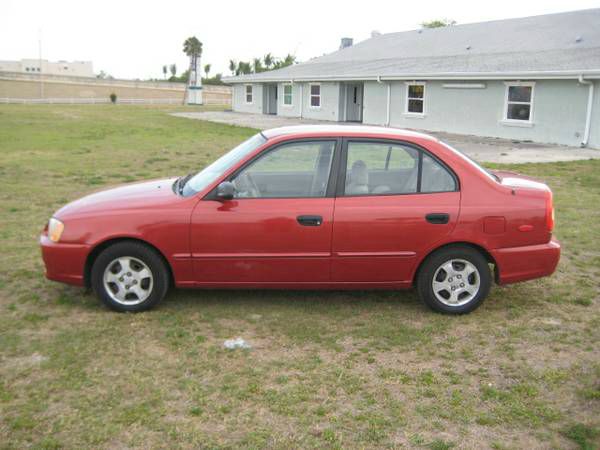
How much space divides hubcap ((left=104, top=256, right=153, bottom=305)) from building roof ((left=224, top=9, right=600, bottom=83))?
17.7 metres

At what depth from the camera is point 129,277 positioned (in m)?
5.36

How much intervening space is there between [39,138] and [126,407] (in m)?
20.1

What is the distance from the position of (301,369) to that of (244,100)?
139 feet

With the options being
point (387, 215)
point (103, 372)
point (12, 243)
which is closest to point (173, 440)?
point (103, 372)

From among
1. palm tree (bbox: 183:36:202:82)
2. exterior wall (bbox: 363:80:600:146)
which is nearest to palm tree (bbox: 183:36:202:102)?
palm tree (bbox: 183:36:202:82)

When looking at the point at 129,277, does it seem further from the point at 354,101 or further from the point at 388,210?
the point at 354,101

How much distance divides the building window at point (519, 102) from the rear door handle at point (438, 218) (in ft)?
60.7

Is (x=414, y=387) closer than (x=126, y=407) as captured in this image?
No

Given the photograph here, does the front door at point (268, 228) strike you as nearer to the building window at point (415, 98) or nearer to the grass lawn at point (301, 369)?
the grass lawn at point (301, 369)

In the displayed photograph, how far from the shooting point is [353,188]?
5.38 meters

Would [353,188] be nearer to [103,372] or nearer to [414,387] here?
[414,387]

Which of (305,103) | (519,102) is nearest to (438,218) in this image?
(519,102)

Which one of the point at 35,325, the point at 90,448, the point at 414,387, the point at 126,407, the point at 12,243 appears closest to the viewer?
the point at 90,448

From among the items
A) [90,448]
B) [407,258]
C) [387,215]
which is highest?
[387,215]
